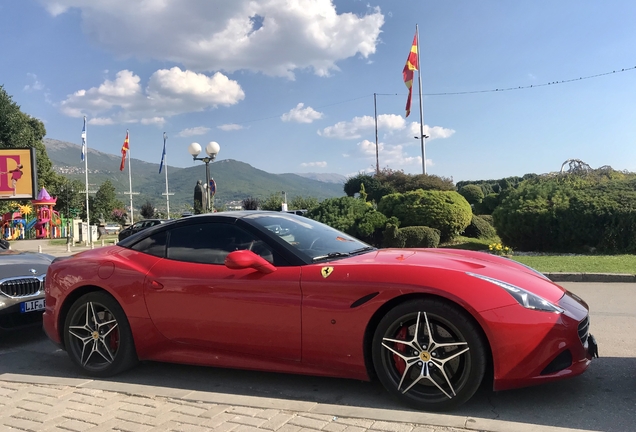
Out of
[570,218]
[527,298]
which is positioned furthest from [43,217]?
[527,298]

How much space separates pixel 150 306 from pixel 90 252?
105 centimetres

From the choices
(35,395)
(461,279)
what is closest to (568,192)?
(461,279)

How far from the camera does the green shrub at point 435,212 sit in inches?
611

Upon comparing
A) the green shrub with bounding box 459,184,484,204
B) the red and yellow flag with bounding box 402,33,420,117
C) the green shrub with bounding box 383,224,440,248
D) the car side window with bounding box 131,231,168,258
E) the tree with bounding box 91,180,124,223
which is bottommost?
the green shrub with bounding box 383,224,440,248

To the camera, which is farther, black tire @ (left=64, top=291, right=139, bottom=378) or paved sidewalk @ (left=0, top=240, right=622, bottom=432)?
→ black tire @ (left=64, top=291, right=139, bottom=378)

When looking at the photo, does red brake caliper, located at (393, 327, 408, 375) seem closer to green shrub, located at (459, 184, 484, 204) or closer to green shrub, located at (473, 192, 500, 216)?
green shrub, located at (473, 192, 500, 216)

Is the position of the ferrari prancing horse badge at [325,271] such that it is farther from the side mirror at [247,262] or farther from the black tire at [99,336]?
the black tire at [99,336]

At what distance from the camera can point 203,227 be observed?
13.3 ft

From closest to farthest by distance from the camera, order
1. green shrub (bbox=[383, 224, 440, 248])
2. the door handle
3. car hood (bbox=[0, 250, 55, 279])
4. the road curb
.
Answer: the road curb → the door handle → car hood (bbox=[0, 250, 55, 279]) → green shrub (bbox=[383, 224, 440, 248])

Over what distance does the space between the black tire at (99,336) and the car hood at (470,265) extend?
1.97 m

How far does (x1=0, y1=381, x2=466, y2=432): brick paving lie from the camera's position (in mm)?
2908

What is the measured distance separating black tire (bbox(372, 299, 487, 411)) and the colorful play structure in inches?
1431

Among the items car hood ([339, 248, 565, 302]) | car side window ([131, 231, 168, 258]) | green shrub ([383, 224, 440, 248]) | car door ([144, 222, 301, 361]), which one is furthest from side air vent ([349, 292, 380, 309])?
green shrub ([383, 224, 440, 248])

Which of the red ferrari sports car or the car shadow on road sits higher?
the red ferrari sports car
